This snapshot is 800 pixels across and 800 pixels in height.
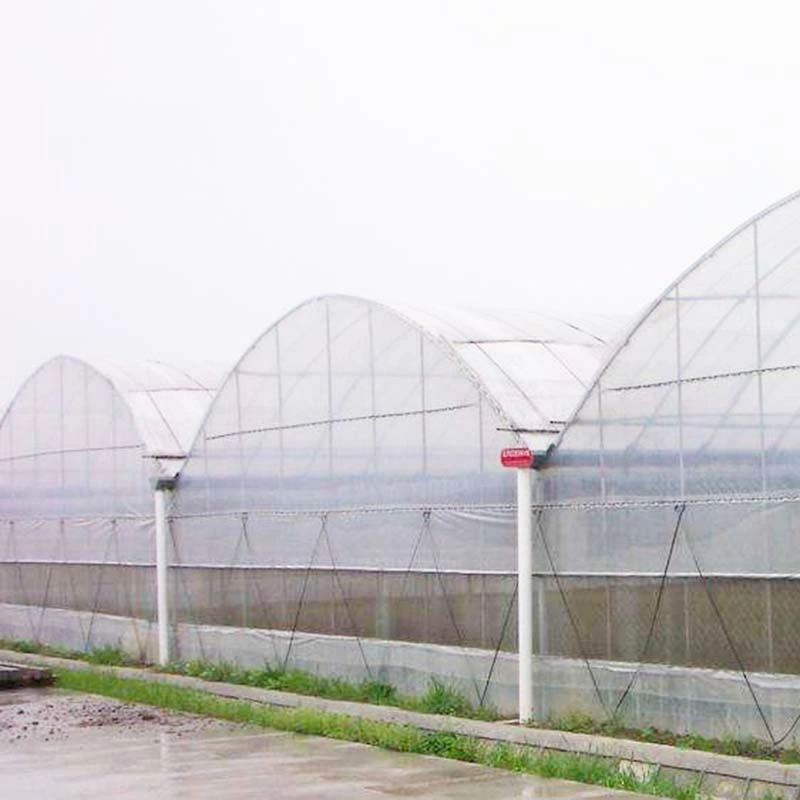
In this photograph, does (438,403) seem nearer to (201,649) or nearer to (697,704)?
Answer: (697,704)

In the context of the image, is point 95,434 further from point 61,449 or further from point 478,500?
point 478,500

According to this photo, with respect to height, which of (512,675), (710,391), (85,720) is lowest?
(85,720)

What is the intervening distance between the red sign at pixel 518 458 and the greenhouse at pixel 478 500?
149 mm

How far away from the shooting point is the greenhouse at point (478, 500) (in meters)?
15.1

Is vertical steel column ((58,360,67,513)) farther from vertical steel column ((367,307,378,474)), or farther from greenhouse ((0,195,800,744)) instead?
vertical steel column ((367,307,378,474))

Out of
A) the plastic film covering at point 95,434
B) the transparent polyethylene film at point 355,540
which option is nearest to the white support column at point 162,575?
the transparent polyethylene film at point 355,540

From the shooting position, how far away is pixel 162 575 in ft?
78.5

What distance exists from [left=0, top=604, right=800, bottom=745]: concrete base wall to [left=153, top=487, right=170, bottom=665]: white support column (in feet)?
0.68

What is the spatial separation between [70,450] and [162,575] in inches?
154

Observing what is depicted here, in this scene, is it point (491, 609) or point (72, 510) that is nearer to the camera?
point (491, 609)

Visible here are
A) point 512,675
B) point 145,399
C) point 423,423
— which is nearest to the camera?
point 512,675

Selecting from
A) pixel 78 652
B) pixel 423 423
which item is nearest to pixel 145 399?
pixel 78 652

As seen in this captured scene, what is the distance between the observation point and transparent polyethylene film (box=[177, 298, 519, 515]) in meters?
18.5

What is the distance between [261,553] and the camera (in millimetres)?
22016
